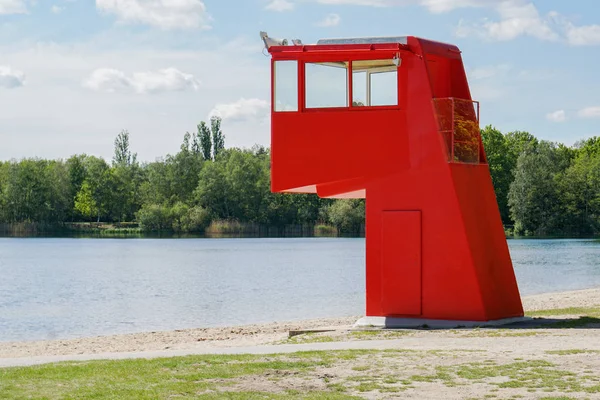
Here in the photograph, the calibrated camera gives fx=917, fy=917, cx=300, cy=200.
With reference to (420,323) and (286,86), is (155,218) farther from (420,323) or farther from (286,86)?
(420,323)

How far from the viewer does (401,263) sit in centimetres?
2078

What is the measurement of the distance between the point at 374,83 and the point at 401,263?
4205mm

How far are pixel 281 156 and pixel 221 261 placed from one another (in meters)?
45.7

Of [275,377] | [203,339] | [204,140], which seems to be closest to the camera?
[275,377]

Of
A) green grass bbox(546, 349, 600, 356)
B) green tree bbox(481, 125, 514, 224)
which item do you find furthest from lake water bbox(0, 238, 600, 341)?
green tree bbox(481, 125, 514, 224)

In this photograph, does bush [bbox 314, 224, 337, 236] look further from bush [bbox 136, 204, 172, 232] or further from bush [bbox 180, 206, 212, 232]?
bush [bbox 136, 204, 172, 232]


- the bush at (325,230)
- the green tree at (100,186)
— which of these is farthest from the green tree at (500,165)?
the green tree at (100,186)

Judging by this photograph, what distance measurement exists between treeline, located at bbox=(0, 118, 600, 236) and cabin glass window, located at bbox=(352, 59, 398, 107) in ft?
307

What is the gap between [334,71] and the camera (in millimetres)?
21453

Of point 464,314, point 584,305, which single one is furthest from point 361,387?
point 584,305

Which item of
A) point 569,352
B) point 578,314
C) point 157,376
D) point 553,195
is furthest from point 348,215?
point 157,376

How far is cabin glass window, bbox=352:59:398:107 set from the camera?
21.1 metres

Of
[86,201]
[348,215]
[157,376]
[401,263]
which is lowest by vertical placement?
[157,376]

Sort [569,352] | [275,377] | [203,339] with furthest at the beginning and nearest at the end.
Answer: [203,339]
[569,352]
[275,377]
